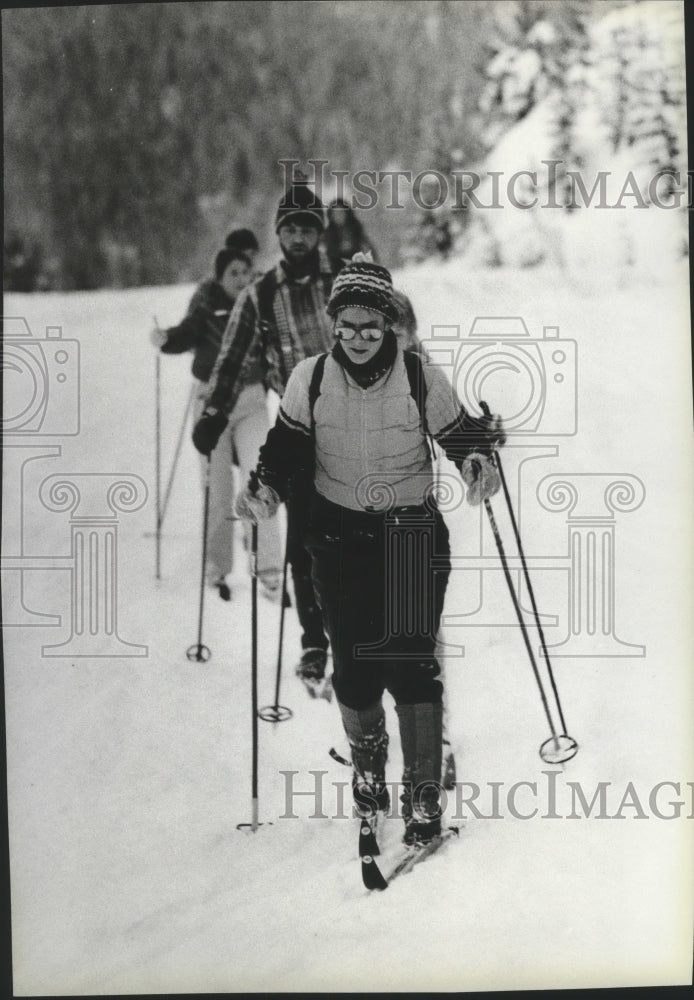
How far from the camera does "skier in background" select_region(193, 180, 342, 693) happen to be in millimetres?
2586

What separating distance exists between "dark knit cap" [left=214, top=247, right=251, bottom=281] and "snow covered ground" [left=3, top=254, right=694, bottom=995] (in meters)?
0.12

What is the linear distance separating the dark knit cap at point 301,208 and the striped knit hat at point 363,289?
25 cm

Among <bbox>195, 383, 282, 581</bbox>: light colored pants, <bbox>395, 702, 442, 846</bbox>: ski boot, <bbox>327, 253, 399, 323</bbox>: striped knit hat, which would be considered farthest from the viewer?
<bbox>195, 383, 282, 581</bbox>: light colored pants

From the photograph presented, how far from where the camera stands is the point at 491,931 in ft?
8.84

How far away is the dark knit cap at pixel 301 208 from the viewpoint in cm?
264

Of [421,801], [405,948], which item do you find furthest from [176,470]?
[405,948]

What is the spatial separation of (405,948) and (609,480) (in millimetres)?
1317

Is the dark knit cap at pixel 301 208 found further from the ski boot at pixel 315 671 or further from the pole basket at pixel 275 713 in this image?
the pole basket at pixel 275 713

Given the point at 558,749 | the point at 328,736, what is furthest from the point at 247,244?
the point at 558,749

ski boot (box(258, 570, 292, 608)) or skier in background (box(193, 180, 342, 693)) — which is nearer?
skier in background (box(193, 180, 342, 693))

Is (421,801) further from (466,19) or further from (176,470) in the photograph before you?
(466,19)
